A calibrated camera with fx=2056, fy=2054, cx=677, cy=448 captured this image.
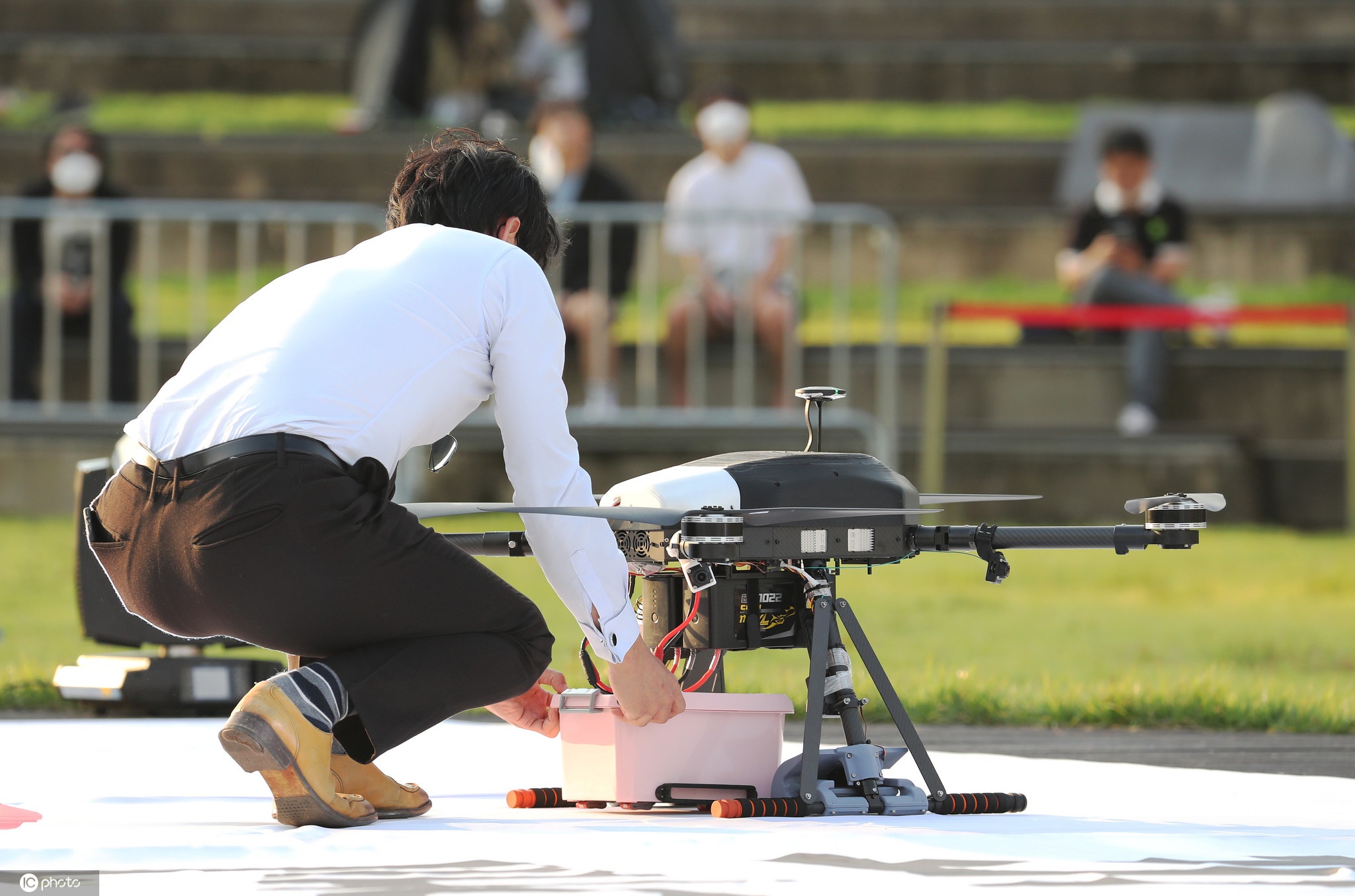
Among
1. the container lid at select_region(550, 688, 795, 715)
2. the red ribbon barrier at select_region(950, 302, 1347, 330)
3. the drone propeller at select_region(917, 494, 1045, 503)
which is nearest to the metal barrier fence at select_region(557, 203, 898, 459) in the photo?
the red ribbon barrier at select_region(950, 302, 1347, 330)

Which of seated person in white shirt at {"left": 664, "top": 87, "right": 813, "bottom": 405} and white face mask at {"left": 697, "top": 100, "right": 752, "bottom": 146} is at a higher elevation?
white face mask at {"left": 697, "top": 100, "right": 752, "bottom": 146}

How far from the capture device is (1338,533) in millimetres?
10344

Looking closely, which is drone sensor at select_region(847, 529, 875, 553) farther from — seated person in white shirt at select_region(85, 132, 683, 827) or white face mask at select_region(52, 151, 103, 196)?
white face mask at select_region(52, 151, 103, 196)

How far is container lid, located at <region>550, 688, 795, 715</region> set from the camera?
366 cm

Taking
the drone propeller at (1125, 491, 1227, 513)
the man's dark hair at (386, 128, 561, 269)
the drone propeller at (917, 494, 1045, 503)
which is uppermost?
the man's dark hair at (386, 128, 561, 269)

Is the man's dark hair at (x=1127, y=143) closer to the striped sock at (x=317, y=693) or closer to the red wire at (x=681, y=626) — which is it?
the red wire at (x=681, y=626)

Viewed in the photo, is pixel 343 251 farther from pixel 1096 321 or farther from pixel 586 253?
pixel 1096 321

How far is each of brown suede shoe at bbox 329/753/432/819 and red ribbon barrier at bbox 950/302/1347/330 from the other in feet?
22.5

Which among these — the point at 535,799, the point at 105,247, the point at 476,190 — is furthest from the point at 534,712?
the point at 105,247

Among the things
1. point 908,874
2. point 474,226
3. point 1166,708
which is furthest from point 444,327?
point 1166,708

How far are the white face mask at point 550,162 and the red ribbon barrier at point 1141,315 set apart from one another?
2056 millimetres

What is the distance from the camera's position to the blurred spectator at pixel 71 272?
1000cm

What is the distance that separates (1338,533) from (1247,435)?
2.20 ft

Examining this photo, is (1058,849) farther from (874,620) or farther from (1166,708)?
(874,620)
